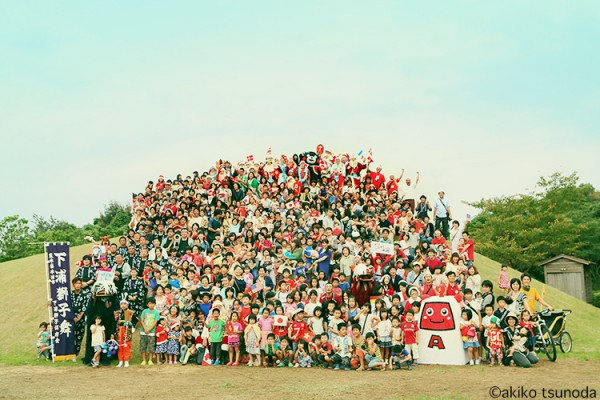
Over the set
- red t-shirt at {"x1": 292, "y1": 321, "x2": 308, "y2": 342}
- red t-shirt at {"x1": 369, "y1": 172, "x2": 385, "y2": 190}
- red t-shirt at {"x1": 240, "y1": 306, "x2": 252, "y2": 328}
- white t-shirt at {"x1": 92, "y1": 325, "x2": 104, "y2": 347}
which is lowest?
white t-shirt at {"x1": 92, "y1": 325, "x2": 104, "y2": 347}

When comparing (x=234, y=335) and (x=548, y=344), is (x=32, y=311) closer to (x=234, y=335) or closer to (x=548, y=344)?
(x=234, y=335)

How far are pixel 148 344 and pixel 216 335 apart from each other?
1563 millimetres

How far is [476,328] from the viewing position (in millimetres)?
11664

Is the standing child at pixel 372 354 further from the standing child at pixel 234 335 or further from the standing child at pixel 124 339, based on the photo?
the standing child at pixel 124 339

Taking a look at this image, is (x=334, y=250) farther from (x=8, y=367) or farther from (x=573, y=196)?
(x=573, y=196)

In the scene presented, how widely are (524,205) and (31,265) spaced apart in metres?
27.4

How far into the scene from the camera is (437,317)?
11883mm

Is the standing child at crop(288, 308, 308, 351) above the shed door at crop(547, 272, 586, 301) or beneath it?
beneath

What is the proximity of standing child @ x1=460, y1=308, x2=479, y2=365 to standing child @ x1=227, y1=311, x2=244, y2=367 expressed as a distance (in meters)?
4.58

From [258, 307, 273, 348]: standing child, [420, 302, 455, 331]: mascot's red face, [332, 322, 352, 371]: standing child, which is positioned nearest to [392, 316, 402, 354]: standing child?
[420, 302, 455, 331]: mascot's red face

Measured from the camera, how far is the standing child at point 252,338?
40.4 ft

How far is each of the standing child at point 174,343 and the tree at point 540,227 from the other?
79.6 ft

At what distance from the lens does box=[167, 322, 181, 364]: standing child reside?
41.9 ft

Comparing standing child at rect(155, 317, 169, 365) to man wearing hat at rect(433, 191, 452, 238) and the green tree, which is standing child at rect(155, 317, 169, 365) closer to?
man wearing hat at rect(433, 191, 452, 238)
